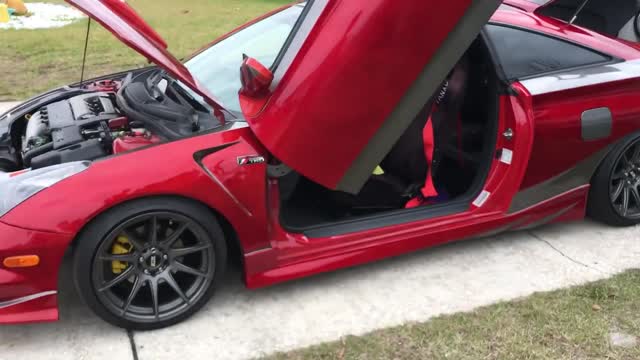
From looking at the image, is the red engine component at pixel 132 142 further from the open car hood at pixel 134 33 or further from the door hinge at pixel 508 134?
the door hinge at pixel 508 134

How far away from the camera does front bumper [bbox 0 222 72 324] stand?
243cm

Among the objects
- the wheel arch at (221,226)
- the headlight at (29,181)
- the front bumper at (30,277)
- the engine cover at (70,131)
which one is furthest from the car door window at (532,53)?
the front bumper at (30,277)

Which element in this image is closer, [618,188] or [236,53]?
[236,53]

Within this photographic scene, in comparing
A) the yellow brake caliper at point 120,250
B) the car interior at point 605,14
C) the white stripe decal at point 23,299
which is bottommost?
the white stripe decal at point 23,299

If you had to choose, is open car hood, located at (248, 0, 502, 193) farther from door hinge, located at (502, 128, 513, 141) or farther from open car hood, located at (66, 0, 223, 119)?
door hinge, located at (502, 128, 513, 141)

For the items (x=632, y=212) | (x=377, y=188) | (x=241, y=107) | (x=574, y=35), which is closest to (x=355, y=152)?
(x=241, y=107)

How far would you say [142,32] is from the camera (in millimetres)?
2812

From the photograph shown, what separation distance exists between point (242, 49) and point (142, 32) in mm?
877

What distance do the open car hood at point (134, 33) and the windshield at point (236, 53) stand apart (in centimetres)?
24

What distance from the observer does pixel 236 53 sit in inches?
141

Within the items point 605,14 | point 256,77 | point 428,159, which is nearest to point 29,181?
point 256,77

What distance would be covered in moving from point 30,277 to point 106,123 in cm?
89

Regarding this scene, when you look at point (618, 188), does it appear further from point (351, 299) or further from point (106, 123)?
point (106, 123)

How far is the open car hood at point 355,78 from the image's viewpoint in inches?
91.1
